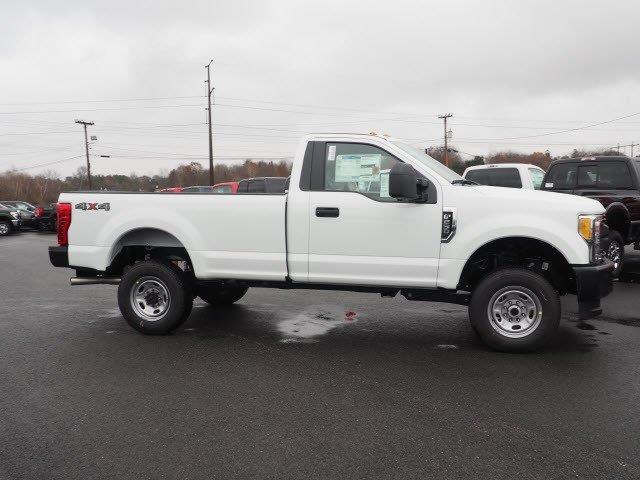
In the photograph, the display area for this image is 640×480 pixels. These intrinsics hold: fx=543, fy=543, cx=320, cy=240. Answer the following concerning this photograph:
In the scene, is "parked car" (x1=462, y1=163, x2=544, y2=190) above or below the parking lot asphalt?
above

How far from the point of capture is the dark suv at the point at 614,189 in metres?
9.24

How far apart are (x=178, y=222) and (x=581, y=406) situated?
4115 millimetres

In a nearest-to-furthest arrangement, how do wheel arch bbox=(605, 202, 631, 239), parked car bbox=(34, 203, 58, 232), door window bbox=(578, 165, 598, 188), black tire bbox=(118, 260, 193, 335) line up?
black tire bbox=(118, 260, 193, 335) < wheel arch bbox=(605, 202, 631, 239) < door window bbox=(578, 165, 598, 188) < parked car bbox=(34, 203, 58, 232)

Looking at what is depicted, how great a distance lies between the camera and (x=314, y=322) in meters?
6.61

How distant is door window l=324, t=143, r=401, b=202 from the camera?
17.6 feet

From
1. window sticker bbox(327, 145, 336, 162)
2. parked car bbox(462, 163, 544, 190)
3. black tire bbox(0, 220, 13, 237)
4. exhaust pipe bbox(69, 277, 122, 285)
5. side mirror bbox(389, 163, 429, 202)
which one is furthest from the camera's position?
black tire bbox(0, 220, 13, 237)

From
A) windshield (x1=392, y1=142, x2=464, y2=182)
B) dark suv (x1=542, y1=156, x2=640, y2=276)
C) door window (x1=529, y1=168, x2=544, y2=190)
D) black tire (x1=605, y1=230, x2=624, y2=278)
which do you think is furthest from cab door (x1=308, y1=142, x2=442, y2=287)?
door window (x1=529, y1=168, x2=544, y2=190)

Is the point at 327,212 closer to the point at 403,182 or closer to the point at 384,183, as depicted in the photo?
the point at 384,183

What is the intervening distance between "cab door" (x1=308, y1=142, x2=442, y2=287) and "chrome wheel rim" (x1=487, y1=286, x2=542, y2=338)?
629mm

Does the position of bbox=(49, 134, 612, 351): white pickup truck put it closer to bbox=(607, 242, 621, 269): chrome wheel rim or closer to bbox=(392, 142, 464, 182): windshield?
bbox=(392, 142, 464, 182): windshield

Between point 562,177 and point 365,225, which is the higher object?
point 562,177

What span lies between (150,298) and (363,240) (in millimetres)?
2503

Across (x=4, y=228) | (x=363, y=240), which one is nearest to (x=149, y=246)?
(x=363, y=240)

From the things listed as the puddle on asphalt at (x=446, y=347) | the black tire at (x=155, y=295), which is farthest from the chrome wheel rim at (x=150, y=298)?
the puddle on asphalt at (x=446, y=347)
